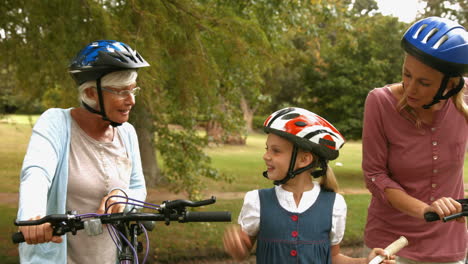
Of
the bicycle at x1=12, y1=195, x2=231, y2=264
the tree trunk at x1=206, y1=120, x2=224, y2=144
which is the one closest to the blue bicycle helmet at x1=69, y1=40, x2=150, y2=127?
the bicycle at x1=12, y1=195, x2=231, y2=264

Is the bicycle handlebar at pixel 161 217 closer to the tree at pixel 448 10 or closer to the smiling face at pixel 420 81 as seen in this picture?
the smiling face at pixel 420 81

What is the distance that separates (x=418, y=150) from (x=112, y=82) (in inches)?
66.6

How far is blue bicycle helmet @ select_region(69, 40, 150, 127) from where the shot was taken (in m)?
2.64

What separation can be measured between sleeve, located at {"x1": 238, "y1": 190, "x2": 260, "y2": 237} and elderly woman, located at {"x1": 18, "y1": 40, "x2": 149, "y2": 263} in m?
0.62

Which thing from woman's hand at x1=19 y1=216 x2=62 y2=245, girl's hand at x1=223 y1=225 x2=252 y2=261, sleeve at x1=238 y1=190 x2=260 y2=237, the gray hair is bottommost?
girl's hand at x1=223 y1=225 x2=252 y2=261

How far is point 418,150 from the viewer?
2.74 metres

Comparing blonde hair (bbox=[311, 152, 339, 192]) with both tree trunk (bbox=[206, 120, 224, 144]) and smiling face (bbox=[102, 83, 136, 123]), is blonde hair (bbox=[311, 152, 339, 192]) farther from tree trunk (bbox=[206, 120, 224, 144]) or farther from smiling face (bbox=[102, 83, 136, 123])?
tree trunk (bbox=[206, 120, 224, 144])

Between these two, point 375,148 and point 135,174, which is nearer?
point 375,148

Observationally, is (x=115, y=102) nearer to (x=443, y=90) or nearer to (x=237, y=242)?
(x=237, y=242)

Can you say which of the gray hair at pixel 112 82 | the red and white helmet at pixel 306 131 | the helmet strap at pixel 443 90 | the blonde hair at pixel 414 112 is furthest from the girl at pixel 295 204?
the gray hair at pixel 112 82

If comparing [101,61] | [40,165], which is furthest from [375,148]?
[40,165]

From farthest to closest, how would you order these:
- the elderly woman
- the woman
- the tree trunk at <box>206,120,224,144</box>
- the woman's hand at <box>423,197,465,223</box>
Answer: the tree trunk at <box>206,120,224,144</box> → the woman → the elderly woman → the woman's hand at <box>423,197,465,223</box>

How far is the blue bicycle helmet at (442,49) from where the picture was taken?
8.29 ft

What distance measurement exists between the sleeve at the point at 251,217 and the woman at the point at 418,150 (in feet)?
2.21
